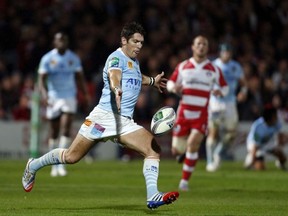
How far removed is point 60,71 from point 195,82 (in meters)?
4.09

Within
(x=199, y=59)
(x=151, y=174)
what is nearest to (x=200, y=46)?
(x=199, y=59)

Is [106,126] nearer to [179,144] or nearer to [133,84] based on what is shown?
[133,84]

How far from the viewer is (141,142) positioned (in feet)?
40.6

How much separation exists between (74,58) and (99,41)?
25.1ft

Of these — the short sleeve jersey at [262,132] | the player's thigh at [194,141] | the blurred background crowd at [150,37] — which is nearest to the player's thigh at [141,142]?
the player's thigh at [194,141]

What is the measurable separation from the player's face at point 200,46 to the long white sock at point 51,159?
4.69m

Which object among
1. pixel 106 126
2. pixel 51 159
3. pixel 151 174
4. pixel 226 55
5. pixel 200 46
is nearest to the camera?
pixel 151 174

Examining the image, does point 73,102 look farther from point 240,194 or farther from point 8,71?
point 8,71

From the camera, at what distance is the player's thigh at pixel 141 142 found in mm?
12344

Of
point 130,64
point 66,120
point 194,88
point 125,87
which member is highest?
point 130,64

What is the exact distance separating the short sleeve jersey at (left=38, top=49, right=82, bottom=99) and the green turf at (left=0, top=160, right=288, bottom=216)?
5.80 ft

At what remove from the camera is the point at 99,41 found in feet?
91.5

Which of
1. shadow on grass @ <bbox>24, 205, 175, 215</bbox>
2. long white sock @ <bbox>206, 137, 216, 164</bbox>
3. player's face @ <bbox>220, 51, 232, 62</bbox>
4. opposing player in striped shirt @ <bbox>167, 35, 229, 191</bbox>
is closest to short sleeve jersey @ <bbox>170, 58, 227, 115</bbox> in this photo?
opposing player in striped shirt @ <bbox>167, 35, 229, 191</bbox>

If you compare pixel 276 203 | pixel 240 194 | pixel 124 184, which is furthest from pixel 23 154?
pixel 276 203
